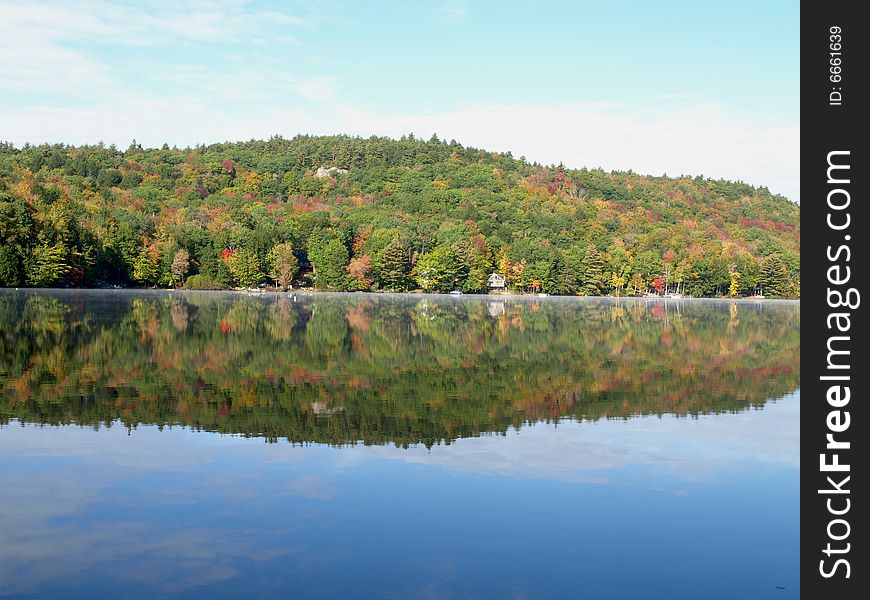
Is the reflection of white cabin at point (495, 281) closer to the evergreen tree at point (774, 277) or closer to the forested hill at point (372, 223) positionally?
the forested hill at point (372, 223)

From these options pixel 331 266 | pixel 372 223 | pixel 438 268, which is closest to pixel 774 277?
pixel 438 268

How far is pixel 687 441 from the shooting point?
13.8m

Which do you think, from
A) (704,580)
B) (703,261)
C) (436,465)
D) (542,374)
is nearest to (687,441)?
(436,465)

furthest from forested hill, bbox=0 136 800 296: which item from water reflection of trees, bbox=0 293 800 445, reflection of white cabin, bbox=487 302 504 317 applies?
water reflection of trees, bbox=0 293 800 445

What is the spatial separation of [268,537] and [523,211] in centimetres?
11141

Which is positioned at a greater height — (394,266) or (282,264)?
(282,264)

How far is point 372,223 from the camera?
355 feet

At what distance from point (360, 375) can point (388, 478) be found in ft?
30.4

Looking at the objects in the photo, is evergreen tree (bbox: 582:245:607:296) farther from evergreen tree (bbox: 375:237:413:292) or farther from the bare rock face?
the bare rock face

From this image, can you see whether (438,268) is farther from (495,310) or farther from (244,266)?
(495,310)

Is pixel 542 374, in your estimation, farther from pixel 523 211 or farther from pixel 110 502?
pixel 523 211

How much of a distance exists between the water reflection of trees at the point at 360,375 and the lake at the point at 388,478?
12cm

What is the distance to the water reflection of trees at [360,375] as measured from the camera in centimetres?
1466

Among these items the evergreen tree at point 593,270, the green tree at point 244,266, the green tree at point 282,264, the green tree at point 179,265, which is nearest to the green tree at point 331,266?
the green tree at point 282,264
